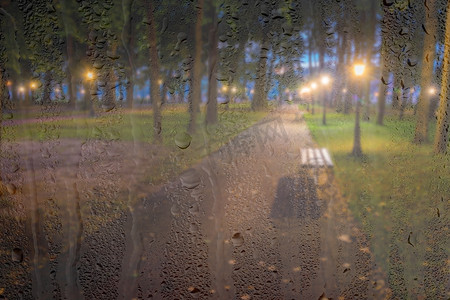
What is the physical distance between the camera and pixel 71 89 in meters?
1.30

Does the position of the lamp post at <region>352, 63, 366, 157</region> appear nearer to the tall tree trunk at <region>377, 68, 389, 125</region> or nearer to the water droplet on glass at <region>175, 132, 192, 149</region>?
the tall tree trunk at <region>377, 68, 389, 125</region>

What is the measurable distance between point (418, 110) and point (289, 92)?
0.59 meters

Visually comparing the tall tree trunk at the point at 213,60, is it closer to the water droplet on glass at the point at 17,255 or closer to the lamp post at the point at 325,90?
the lamp post at the point at 325,90

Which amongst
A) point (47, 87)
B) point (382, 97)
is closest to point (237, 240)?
point (382, 97)

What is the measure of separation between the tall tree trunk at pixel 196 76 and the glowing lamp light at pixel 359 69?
651mm

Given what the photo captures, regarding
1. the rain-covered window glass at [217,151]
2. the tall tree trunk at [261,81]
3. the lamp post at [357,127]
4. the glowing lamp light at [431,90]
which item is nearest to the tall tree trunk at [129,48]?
the rain-covered window glass at [217,151]

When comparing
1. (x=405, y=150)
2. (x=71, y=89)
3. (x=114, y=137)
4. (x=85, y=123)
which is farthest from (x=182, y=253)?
(x=405, y=150)

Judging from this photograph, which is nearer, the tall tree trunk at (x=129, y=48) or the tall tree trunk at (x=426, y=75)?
the tall tree trunk at (x=129, y=48)

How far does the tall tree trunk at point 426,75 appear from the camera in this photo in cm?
136

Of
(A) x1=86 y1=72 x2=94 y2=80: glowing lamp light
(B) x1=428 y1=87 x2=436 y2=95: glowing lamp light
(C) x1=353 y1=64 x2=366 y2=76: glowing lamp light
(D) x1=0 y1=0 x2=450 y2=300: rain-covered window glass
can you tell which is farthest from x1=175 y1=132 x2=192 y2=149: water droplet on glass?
(B) x1=428 y1=87 x2=436 y2=95: glowing lamp light

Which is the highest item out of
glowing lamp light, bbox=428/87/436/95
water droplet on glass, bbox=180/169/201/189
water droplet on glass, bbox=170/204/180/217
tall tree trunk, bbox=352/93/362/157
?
glowing lamp light, bbox=428/87/436/95

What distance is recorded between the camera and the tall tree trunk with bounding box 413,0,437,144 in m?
1.36

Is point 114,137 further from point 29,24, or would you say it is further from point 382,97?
point 382,97

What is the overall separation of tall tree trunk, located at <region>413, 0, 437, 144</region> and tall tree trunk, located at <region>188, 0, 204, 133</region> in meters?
0.96
